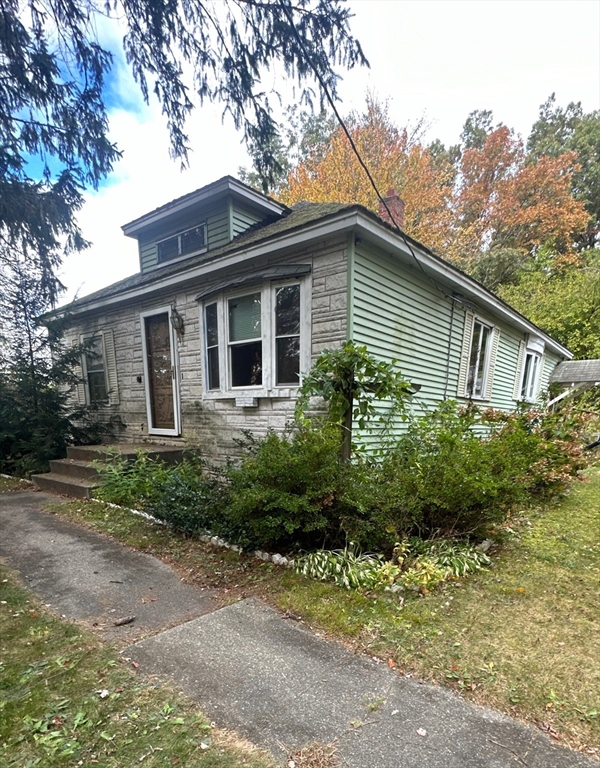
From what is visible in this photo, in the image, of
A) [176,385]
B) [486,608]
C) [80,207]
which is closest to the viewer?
[486,608]

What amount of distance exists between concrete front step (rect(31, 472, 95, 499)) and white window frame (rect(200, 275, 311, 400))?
7.27 feet

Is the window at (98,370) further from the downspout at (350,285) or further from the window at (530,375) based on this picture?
the window at (530,375)

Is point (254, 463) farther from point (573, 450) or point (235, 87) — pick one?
point (573, 450)

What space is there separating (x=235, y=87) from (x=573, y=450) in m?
5.87

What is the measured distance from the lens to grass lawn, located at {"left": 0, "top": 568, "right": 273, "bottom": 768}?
1404mm

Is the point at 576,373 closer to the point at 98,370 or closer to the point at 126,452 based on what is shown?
the point at 126,452

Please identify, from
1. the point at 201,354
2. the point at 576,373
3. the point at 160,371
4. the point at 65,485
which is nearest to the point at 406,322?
the point at 201,354

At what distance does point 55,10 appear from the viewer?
2.76m

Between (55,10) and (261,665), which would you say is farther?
(55,10)

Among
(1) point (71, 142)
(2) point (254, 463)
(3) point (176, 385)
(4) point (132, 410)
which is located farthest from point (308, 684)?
(4) point (132, 410)

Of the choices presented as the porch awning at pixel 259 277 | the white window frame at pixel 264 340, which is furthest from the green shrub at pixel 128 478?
the porch awning at pixel 259 277

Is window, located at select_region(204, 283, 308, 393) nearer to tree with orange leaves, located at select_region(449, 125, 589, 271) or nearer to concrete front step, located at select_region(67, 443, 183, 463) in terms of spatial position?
concrete front step, located at select_region(67, 443, 183, 463)

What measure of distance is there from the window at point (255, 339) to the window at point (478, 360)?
4363 millimetres

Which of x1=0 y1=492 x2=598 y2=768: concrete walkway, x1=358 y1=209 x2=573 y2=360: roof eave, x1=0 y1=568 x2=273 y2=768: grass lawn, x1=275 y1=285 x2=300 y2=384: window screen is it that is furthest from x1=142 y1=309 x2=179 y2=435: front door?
x1=0 y1=568 x2=273 y2=768: grass lawn
